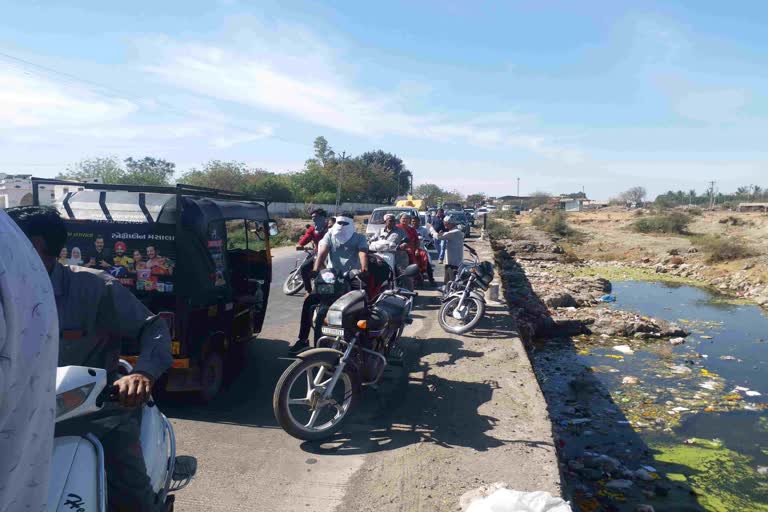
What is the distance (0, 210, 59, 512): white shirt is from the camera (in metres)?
1.16

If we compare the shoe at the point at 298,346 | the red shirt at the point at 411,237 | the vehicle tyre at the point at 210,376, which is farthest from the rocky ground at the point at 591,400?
the vehicle tyre at the point at 210,376

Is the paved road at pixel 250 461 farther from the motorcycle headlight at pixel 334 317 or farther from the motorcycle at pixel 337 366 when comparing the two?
the motorcycle headlight at pixel 334 317

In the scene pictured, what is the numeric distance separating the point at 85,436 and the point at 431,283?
11.2 meters

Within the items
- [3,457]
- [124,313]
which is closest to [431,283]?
[124,313]

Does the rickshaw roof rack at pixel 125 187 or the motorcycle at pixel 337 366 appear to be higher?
the rickshaw roof rack at pixel 125 187

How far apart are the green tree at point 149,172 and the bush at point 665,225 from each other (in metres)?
36.4

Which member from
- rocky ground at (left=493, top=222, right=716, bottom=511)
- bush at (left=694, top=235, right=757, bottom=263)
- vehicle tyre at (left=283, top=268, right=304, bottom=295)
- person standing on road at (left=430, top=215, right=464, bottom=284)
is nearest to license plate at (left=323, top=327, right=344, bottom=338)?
rocky ground at (left=493, top=222, right=716, bottom=511)

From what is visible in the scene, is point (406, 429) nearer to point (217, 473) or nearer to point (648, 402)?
point (217, 473)

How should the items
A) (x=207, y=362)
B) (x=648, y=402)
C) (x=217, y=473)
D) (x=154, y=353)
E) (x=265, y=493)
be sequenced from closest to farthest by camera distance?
(x=154, y=353), (x=265, y=493), (x=217, y=473), (x=207, y=362), (x=648, y=402)

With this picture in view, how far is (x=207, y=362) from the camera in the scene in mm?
5285

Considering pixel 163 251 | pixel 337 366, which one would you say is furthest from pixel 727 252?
pixel 163 251

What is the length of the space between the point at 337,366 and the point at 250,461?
0.98m

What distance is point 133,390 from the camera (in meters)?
2.15

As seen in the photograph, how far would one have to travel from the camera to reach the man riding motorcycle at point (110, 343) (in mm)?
2102
